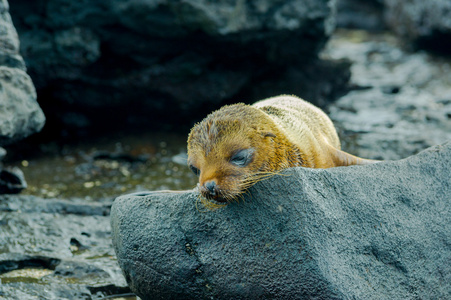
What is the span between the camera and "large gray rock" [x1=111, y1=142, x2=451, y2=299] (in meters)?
3.57

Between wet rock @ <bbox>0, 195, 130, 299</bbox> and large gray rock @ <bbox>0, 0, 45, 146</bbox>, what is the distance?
0.90 m

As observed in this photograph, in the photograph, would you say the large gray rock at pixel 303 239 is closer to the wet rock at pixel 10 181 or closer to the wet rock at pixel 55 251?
the wet rock at pixel 55 251

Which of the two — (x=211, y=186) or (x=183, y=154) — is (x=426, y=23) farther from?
(x=211, y=186)

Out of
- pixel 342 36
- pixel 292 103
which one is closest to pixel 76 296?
pixel 292 103

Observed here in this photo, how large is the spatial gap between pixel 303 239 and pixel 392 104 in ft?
27.0

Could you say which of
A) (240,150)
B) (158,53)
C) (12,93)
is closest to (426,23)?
(158,53)

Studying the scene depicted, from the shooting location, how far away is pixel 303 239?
353cm

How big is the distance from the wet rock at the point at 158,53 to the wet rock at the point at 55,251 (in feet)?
11.8

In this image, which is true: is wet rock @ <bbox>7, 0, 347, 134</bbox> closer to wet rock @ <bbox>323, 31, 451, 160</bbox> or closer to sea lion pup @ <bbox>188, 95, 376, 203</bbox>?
wet rock @ <bbox>323, 31, 451, 160</bbox>

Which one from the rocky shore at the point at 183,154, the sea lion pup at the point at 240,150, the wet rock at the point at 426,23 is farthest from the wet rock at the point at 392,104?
the sea lion pup at the point at 240,150

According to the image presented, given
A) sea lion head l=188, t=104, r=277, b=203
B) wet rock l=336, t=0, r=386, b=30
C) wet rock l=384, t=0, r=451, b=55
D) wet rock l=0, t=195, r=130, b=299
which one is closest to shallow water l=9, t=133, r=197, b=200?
wet rock l=0, t=195, r=130, b=299

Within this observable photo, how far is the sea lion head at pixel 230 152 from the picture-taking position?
3650 millimetres

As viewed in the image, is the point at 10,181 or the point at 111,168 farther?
the point at 111,168

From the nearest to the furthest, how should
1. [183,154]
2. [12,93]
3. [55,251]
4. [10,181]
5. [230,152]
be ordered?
[230,152]
[55,251]
[12,93]
[10,181]
[183,154]
